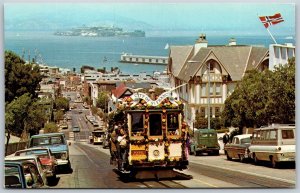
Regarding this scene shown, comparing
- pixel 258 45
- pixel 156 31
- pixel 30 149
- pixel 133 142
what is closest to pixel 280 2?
pixel 258 45

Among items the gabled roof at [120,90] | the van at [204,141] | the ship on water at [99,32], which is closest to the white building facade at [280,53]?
the van at [204,141]

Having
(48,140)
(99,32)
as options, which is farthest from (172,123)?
(48,140)

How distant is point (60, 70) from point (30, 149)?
1697 millimetres

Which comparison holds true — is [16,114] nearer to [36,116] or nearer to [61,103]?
[36,116]

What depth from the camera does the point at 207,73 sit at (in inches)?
852

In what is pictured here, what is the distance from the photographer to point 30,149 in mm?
20797

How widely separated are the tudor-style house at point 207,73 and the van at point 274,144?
45.1 inches

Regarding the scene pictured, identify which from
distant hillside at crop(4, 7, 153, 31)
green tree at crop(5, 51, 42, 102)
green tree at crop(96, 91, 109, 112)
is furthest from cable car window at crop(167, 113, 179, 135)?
green tree at crop(5, 51, 42, 102)

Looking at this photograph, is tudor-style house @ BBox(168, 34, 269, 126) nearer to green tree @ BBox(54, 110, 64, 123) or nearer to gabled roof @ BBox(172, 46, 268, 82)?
gabled roof @ BBox(172, 46, 268, 82)

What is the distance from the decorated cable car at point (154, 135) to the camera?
20.3m

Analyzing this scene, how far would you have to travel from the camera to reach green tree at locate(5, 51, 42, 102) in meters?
20.7

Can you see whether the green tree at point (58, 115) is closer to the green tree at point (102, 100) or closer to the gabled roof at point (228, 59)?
the green tree at point (102, 100)

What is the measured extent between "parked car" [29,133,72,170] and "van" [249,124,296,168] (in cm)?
388

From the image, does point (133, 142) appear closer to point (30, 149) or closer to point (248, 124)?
point (30, 149)
